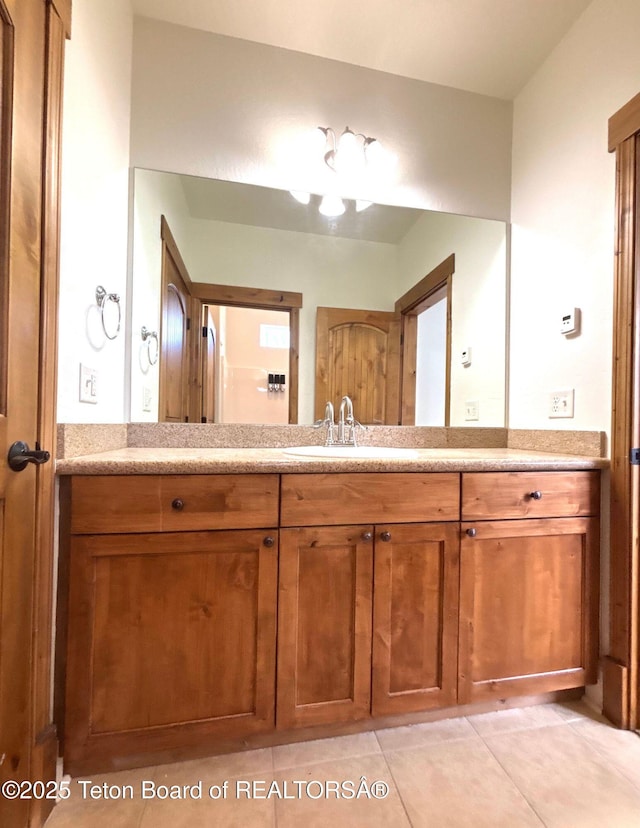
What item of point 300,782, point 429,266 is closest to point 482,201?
point 429,266

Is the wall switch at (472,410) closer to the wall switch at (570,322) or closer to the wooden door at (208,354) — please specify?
the wall switch at (570,322)

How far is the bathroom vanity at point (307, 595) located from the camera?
1006 mm

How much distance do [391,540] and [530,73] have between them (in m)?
2.13

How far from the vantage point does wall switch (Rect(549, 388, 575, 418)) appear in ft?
4.96

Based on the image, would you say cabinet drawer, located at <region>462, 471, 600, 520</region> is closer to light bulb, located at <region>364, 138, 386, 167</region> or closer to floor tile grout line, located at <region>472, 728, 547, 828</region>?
floor tile grout line, located at <region>472, 728, 547, 828</region>

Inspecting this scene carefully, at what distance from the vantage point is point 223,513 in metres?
1.06

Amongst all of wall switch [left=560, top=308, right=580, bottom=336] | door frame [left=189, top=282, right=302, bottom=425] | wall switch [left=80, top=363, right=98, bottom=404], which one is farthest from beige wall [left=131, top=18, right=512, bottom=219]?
wall switch [left=80, top=363, right=98, bottom=404]

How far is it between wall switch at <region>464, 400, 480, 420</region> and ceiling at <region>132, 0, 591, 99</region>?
1485mm

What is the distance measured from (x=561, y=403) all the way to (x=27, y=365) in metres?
1.79

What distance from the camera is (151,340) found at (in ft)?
5.01

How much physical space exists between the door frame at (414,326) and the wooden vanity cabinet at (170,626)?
2.94 feet

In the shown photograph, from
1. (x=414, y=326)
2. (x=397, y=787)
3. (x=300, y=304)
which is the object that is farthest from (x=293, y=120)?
(x=397, y=787)

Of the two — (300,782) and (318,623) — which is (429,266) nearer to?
(318,623)

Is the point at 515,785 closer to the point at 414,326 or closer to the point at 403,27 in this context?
the point at 414,326
